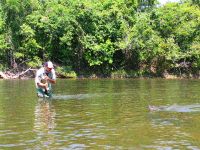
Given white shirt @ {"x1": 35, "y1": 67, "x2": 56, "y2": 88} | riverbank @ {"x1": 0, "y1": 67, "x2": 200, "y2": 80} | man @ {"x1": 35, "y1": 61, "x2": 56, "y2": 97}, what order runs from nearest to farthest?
man @ {"x1": 35, "y1": 61, "x2": 56, "y2": 97}, white shirt @ {"x1": 35, "y1": 67, "x2": 56, "y2": 88}, riverbank @ {"x1": 0, "y1": 67, "x2": 200, "y2": 80}

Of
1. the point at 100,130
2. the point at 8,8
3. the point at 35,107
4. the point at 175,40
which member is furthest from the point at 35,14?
the point at 100,130

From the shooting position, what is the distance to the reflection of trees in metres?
12.8

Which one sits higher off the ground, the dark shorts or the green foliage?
the green foliage

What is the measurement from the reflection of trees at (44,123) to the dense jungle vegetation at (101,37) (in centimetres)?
4037

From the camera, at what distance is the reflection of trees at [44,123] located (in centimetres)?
1278

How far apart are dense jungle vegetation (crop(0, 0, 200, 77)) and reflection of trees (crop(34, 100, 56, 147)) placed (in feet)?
132

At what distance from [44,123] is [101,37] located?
47504 mm

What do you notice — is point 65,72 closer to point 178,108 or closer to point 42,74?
point 42,74

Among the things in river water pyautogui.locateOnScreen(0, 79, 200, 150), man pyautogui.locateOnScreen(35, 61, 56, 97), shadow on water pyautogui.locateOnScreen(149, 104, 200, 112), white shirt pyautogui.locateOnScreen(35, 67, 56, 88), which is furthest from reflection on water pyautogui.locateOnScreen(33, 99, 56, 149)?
shadow on water pyautogui.locateOnScreen(149, 104, 200, 112)

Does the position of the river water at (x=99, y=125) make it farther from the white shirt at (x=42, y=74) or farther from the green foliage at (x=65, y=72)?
the green foliage at (x=65, y=72)

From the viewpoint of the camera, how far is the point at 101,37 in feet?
206

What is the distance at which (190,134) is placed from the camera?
13484 millimetres

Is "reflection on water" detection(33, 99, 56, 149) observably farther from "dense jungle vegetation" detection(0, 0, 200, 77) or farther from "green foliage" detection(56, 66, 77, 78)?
"dense jungle vegetation" detection(0, 0, 200, 77)

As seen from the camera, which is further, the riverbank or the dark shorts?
the riverbank
